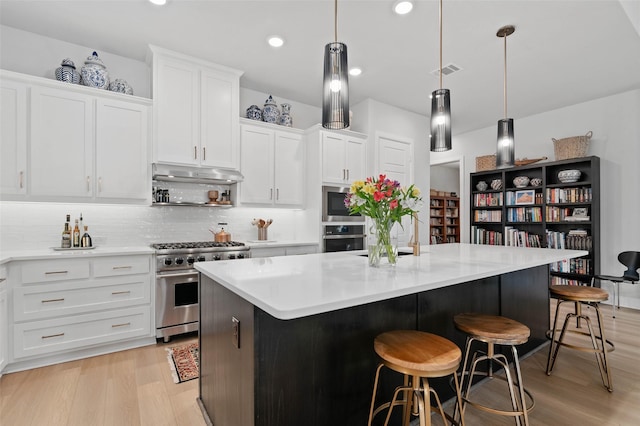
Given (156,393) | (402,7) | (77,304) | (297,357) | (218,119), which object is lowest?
(156,393)

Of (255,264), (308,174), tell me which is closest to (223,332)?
(255,264)

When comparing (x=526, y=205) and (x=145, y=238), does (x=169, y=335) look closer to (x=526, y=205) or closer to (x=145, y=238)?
(x=145, y=238)

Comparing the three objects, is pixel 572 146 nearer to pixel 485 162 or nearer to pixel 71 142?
pixel 485 162

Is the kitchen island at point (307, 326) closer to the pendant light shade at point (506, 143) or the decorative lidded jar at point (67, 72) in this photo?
the pendant light shade at point (506, 143)

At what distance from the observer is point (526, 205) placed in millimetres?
5082

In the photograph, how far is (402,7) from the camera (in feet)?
8.47

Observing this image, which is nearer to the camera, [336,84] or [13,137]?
[336,84]

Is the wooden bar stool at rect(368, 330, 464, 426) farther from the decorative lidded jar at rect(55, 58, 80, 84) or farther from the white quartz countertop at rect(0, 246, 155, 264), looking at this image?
the decorative lidded jar at rect(55, 58, 80, 84)

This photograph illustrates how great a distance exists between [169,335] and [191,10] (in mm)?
2926

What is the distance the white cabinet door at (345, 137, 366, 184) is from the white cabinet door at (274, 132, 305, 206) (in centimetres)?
62

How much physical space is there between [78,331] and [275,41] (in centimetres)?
316

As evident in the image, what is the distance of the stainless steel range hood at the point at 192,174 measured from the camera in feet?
10.7

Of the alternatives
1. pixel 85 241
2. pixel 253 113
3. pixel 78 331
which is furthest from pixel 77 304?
pixel 253 113

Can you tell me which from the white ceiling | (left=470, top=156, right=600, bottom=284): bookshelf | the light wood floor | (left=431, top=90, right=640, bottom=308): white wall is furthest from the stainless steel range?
(left=431, top=90, right=640, bottom=308): white wall
